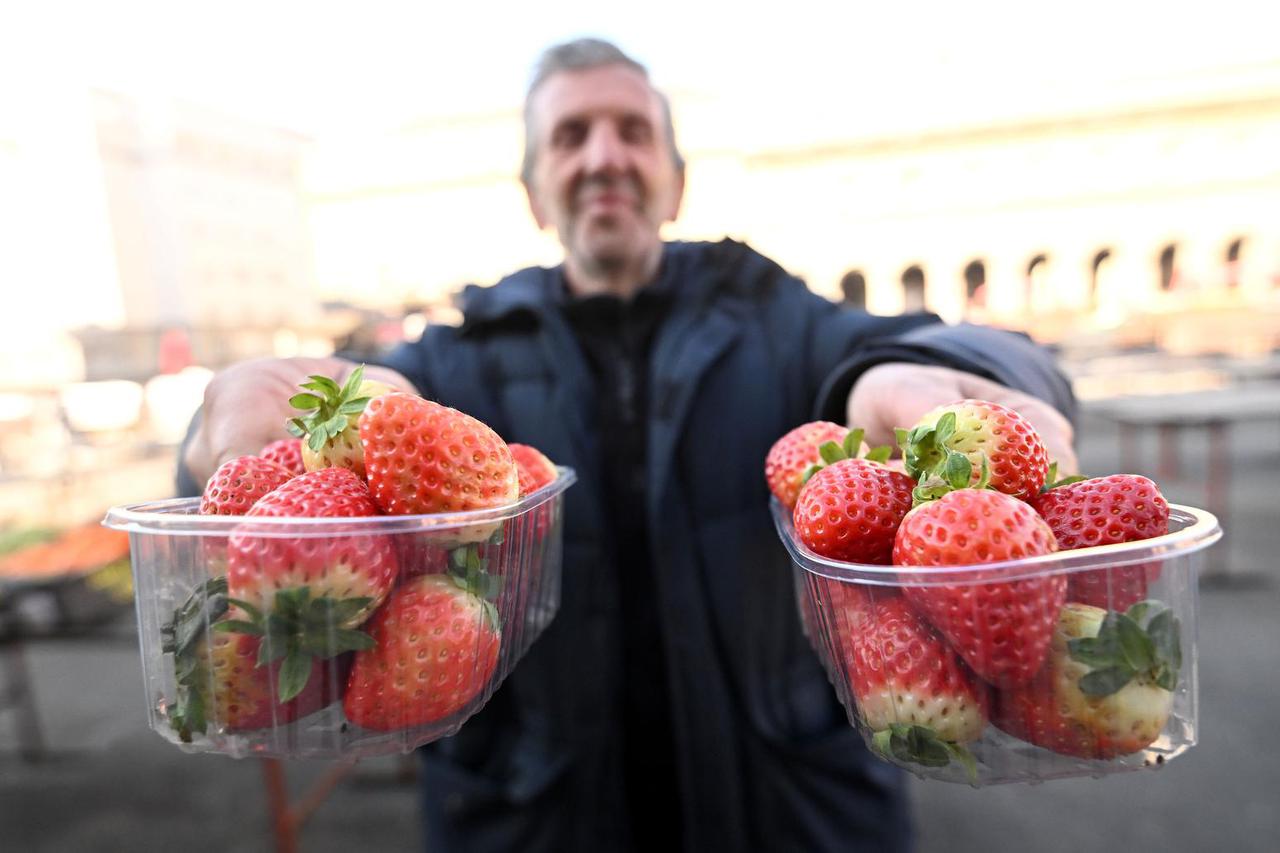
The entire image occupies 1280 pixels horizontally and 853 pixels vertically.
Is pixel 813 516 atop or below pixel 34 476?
atop

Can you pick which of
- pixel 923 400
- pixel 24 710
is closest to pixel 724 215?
pixel 24 710

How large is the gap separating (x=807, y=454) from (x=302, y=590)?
1.96ft

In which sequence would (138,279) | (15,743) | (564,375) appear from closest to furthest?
(564,375)
(15,743)
(138,279)

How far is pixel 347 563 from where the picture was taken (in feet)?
2.17

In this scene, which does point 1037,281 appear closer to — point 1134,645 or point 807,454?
point 807,454

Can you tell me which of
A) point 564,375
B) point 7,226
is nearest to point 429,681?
point 564,375

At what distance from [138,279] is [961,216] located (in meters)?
26.4

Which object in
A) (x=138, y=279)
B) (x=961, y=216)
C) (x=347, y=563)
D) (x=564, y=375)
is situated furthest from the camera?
(x=961, y=216)

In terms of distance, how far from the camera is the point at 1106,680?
0.62 meters

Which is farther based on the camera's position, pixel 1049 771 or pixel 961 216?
pixel 961 216

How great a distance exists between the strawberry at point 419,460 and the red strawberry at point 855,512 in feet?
1.09

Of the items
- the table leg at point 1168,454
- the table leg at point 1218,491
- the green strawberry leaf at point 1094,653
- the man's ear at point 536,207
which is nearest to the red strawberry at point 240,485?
the green strawberry leaf at point 1094,653

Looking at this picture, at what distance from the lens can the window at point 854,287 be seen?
30.3m

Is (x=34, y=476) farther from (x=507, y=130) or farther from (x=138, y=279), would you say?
(x=507, y=130)
